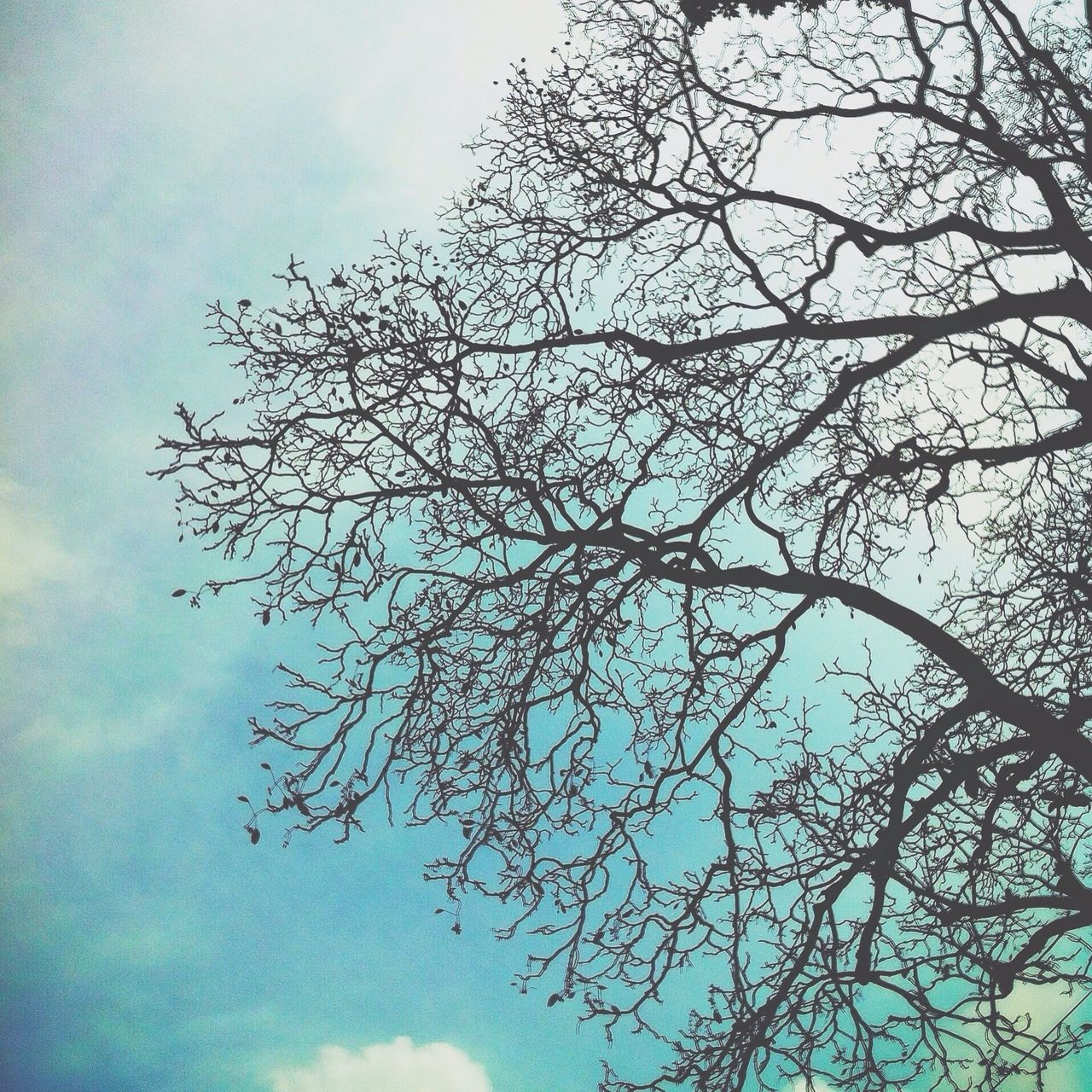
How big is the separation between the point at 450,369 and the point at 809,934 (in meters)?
5.05

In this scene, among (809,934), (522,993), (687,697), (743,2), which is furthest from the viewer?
(743,2)

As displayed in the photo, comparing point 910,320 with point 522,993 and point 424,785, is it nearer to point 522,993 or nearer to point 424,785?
point 424,785

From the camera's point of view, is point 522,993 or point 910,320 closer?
point 522,993

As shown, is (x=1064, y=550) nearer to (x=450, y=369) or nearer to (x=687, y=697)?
(x=687, y=697)

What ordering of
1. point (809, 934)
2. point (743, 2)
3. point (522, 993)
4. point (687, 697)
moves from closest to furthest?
1. point (522, 993)
2. point (809, 934)
3. point (687, 697)
4. point (743, 2)

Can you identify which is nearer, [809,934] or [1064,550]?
[809,934]

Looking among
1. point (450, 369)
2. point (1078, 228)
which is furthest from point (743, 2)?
point (450, 369)

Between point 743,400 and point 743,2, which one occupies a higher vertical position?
point 743,2

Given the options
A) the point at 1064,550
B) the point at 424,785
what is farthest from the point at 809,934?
the point at 1064,550

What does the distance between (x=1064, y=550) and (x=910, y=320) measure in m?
2.40

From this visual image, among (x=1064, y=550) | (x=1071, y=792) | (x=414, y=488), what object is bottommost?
(x=1071, y=792)

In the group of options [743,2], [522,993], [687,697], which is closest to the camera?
[522,993]

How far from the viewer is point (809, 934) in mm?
6805

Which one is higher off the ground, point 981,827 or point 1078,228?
point 1078,228
